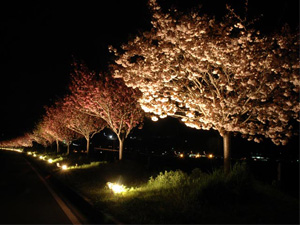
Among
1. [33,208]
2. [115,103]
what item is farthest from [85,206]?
[115,103]

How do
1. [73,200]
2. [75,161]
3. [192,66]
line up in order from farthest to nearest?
[75,161] < [73,200] < [192,66]

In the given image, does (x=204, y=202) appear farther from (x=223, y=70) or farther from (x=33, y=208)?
(x=33, y=208)

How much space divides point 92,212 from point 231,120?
4.85 metres

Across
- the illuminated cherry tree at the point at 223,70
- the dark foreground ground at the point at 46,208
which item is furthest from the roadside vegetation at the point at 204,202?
the illuminated cherry tree at the point at 223,70

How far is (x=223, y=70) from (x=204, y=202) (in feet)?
12.7

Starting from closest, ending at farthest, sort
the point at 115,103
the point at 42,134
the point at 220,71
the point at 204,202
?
the point at 204,202
the point at 220,71
the point at 115,103
the point at 42,134

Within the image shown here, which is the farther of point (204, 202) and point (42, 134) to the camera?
point (42, 134)

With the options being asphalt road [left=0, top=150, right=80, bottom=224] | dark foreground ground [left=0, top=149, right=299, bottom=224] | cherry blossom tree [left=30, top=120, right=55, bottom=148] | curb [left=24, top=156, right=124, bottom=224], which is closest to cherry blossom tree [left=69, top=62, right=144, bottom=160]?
curb [left=24, top=156, right=124, bottom=224]

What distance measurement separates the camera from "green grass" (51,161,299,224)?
6.16 meters

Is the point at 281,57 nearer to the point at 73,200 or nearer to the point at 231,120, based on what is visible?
the point at 231,120

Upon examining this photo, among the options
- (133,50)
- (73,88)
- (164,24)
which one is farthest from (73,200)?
(73,88)

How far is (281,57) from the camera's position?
7453 mm

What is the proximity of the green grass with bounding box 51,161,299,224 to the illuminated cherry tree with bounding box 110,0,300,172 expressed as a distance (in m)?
1.30

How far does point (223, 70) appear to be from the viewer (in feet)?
27.8
